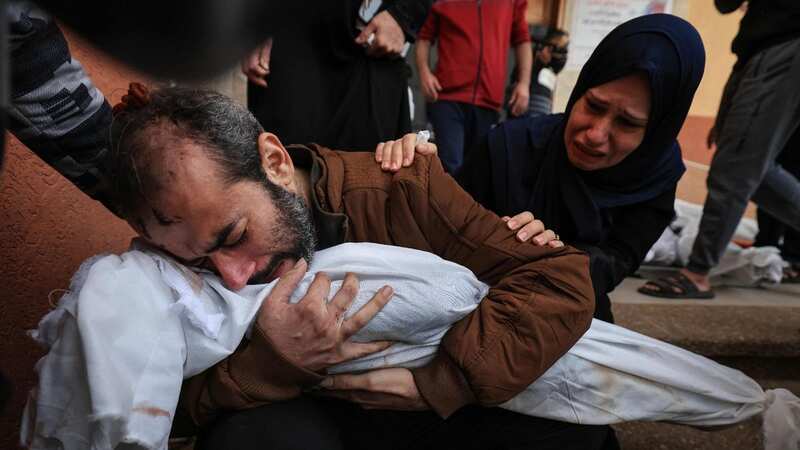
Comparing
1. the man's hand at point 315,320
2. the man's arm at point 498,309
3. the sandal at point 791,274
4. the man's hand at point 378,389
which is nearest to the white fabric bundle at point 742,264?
the sandal at point 791,274

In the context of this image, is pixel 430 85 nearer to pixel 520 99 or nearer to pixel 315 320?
pixel 520 99

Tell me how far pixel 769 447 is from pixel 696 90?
0.91m

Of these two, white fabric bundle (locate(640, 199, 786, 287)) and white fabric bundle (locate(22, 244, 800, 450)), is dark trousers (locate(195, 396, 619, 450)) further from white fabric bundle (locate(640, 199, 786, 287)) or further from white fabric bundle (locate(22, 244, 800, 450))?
white fabric bundle (locate(640, 199, 786, 287))

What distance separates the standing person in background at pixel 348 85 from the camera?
1.61 meters

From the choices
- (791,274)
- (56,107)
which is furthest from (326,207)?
(791,274)

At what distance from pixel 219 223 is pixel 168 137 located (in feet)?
0.56

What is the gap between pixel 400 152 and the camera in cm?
118

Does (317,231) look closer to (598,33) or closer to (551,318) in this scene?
(551,318)

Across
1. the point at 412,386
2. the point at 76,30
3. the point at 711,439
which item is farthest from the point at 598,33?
the point at 711,439

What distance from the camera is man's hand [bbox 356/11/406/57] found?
1.60 metres

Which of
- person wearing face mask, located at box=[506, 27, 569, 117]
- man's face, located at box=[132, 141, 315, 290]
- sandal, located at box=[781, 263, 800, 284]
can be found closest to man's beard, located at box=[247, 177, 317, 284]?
man's face, located at box=[132, 141, 315, 290]

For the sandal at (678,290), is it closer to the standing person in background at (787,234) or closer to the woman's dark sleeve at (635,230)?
the standing person in background at (787,234)

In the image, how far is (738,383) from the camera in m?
1.26

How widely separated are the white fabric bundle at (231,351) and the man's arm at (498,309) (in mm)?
46
